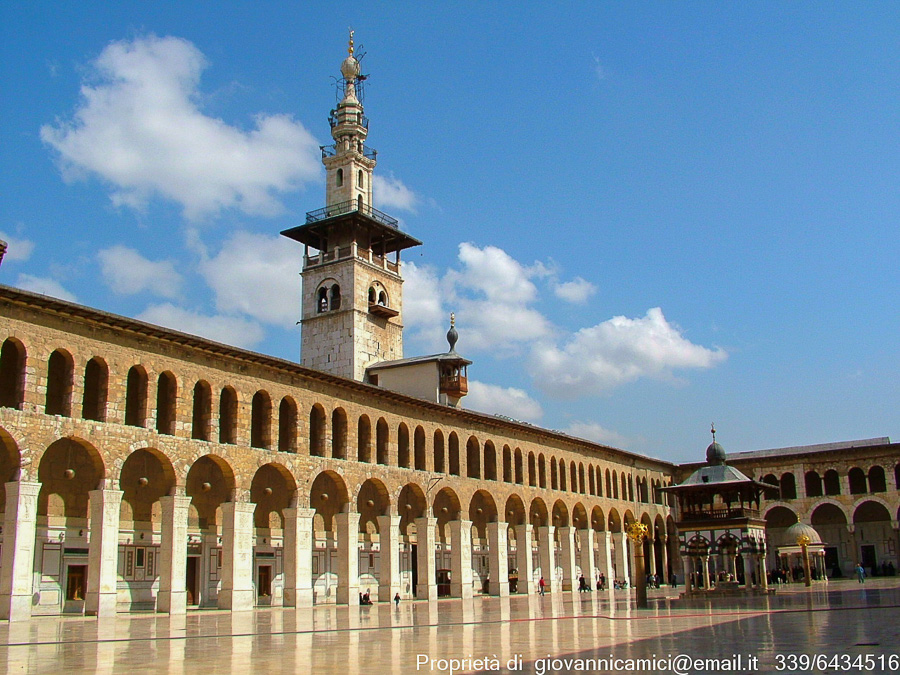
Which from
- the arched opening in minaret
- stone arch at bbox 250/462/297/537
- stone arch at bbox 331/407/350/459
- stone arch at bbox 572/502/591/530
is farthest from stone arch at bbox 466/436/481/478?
the arched opening in minaret

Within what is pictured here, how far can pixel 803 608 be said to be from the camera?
24.6 meters

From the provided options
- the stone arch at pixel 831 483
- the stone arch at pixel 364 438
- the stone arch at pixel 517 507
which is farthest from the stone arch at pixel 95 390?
the stone arch at pixel 831 483

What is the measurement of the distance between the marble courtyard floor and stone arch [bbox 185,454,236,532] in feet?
31.6

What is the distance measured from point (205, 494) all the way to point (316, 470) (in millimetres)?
4602

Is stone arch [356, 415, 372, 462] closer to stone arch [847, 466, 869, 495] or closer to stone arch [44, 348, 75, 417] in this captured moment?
stone arch [44, 348, 75, 417]

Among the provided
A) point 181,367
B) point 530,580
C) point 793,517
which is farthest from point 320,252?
point 793,517

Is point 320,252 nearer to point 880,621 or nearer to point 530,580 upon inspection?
point 530,580

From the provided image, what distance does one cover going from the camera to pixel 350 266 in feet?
184

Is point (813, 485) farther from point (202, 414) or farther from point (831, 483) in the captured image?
point (202, 414)

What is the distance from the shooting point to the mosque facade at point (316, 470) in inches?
1076

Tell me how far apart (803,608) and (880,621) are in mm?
5950

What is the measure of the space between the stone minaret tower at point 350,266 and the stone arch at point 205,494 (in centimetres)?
1865

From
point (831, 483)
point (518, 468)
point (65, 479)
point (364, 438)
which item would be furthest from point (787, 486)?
point (65, 479)

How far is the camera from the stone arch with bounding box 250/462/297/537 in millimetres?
37969
